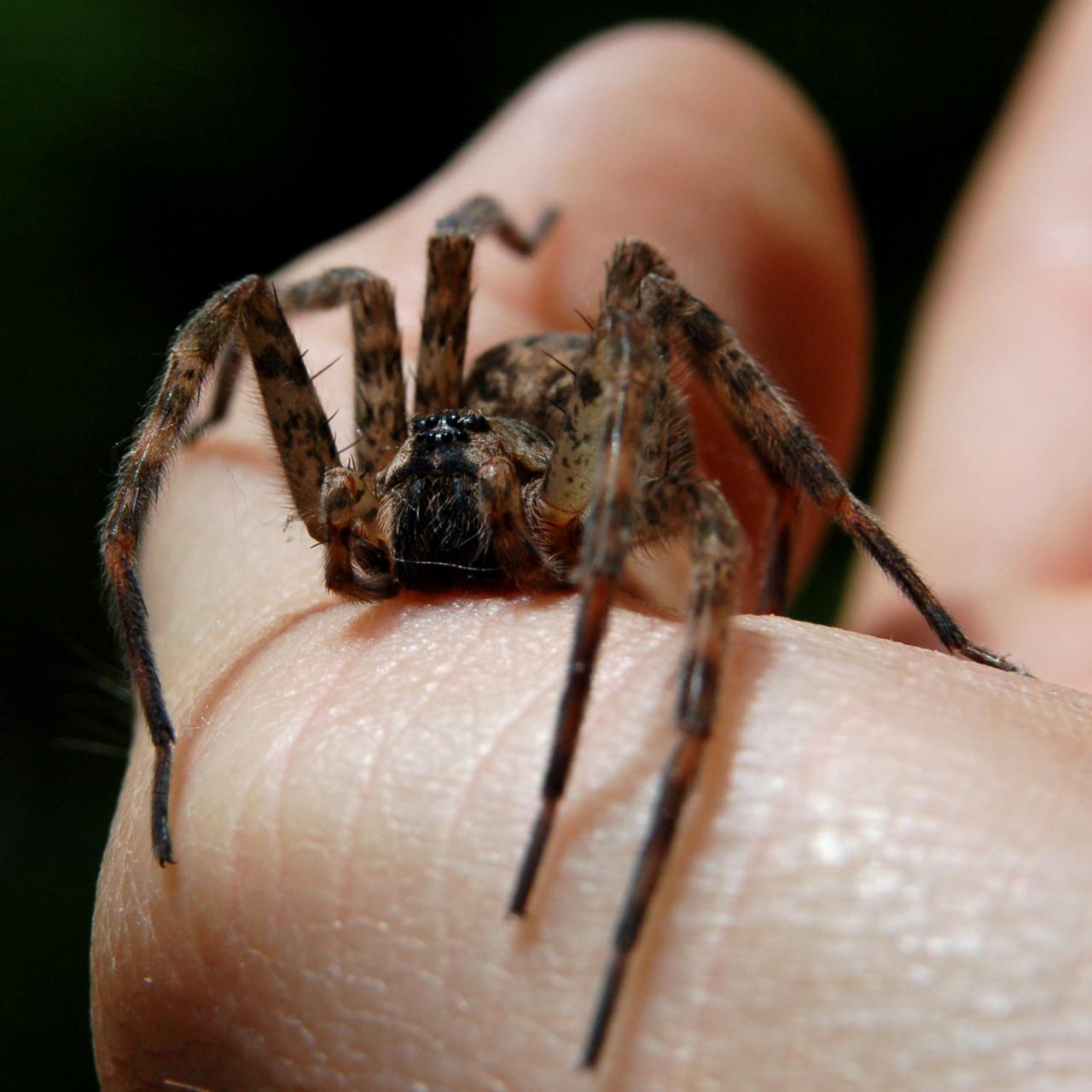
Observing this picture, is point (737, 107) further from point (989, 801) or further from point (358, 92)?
point (989, 801)

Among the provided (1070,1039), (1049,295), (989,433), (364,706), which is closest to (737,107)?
(1049,295)

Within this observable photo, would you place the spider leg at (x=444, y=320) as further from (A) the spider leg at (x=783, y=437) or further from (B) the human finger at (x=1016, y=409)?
(B) the human finger at (x=1016, y=409)

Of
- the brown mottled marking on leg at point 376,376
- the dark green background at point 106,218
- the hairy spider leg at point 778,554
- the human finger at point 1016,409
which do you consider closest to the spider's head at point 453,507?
the brown mottled marking on leg at point 376,376

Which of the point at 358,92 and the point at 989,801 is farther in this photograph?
the point at 358,92

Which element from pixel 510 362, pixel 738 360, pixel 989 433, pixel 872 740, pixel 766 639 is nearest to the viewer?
pixel 872 740

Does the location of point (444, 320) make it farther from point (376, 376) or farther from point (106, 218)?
point (106, 218)

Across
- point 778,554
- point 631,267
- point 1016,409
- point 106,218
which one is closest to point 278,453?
point 631,267
